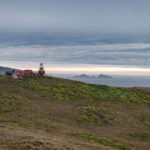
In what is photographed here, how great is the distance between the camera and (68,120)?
2153cm

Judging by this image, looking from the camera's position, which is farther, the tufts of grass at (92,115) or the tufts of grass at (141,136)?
the tufts of grass at (92,115)

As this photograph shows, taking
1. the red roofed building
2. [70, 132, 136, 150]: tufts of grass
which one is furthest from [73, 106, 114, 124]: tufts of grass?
the red roofed building

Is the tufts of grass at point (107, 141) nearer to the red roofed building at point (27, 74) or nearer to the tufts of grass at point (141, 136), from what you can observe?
the tufts of grass at point (141, 136)

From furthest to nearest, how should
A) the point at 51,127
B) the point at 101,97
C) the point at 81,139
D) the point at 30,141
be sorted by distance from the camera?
the point at 101,97 → the point at 51,127 → the point at 81,139 → the point at 30,141

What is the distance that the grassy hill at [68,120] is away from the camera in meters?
13.2

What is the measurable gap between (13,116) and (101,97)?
17104 millimetres

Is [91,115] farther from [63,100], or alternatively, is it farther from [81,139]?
[81,139]

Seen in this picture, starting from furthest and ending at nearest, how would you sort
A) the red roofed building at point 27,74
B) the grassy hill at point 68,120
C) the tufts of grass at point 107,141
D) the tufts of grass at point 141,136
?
the red roofed building at point 27,74 < the tufts of grass at point 141,136 < the tufts of grass at point 107,141 < the grassy hill at point 68,120

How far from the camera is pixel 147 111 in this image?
27.9m

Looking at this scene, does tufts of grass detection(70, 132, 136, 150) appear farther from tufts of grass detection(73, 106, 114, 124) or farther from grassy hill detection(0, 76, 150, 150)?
tufts of grass detection(73, 106, 114, 124)

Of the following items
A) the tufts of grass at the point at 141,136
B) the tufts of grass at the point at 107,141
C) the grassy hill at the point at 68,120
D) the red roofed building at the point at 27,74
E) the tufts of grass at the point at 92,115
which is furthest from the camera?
the red roofed building at the point at 27,74

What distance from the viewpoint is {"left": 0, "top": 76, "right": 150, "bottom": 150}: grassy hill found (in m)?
13.2

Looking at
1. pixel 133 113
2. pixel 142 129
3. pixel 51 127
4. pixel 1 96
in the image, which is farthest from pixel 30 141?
pixel 133 113

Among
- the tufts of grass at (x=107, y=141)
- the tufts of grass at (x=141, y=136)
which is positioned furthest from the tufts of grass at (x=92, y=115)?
the tufts of grass at (x=107, y=141)
